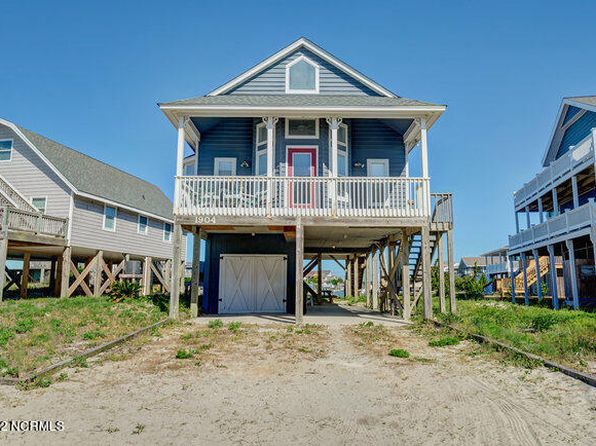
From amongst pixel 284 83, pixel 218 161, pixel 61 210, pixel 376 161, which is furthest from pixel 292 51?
pixel 61 210

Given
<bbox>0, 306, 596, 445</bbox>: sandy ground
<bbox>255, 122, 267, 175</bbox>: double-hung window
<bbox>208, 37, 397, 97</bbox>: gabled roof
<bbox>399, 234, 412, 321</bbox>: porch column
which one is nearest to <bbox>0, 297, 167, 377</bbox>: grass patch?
<bbox>0, 306, 596, 445</bbox>: sandy ground

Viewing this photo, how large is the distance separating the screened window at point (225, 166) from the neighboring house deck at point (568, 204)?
13255 millimetres

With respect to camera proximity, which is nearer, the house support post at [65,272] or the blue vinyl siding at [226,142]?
the blue vinyl siding at [226,142]

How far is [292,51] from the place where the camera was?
1620cm

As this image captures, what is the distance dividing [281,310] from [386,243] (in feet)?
15.7

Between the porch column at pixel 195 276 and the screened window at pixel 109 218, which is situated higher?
the screened window at pixel 109 218

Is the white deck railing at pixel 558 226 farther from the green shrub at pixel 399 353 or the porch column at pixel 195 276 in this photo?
the porch column at pixel 195 276

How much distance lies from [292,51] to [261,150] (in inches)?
164

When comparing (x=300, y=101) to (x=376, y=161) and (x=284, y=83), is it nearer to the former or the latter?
(x=284, y=83)

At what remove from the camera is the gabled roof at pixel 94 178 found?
62.3 feet

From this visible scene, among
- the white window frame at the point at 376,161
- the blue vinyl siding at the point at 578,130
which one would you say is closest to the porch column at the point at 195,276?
the white window frame at the point at 376,161

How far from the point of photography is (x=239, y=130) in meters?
16.0

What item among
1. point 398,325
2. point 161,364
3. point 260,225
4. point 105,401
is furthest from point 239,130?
point 105,401

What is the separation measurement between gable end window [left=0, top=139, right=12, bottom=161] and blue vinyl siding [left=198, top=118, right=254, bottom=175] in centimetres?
A: 1017
